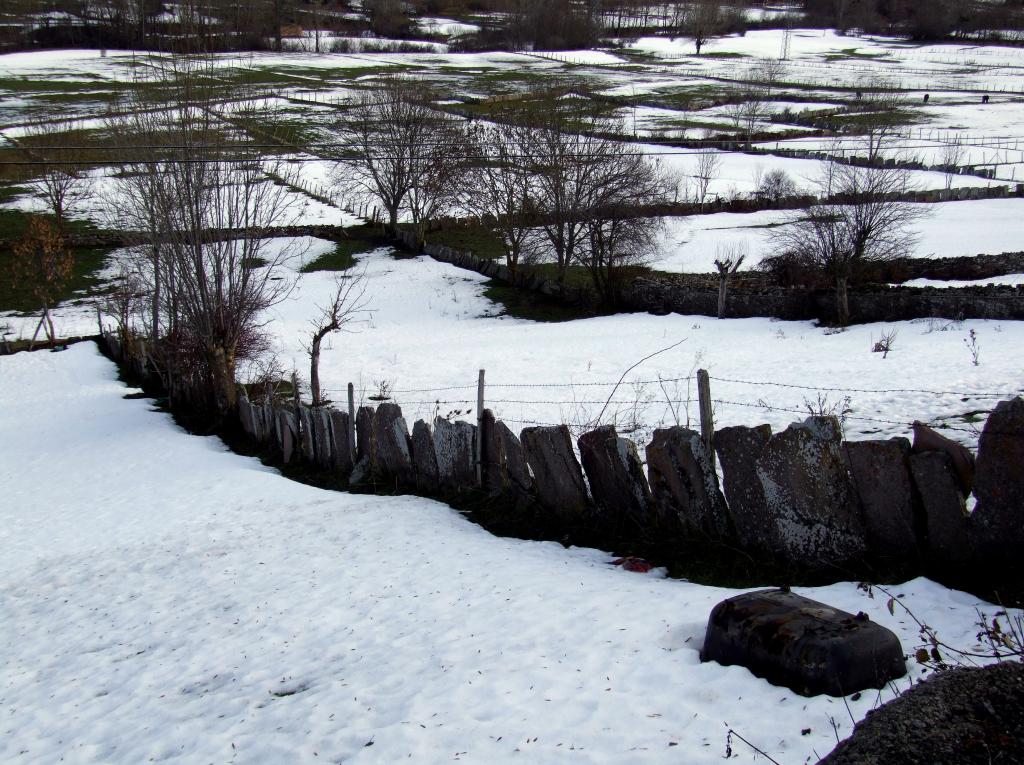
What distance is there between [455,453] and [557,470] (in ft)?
7.61

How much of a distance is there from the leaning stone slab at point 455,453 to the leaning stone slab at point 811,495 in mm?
4583

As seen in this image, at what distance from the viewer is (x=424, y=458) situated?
12.1 meters

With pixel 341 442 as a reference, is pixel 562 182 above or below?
above

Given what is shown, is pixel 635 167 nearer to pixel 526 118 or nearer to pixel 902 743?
pixel 526 118

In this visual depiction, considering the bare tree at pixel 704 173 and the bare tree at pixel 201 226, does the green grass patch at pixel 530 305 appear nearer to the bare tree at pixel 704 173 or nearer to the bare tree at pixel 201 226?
the bare tree at pixel 201 226

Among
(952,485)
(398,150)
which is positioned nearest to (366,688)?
(952,485)

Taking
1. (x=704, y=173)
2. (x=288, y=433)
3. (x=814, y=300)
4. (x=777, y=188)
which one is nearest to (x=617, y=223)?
(x=814, y=300)

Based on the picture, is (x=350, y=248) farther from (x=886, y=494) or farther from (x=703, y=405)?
(x=886, y=494)

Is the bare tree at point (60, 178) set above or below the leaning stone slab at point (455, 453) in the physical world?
above

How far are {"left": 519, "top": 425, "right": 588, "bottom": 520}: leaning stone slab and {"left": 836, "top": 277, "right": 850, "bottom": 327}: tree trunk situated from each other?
49.9 ft

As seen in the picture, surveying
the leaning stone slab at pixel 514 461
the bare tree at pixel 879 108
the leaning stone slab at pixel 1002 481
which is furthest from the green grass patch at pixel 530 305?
the bare tree at pixel 879 108

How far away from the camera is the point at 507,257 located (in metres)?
36.4

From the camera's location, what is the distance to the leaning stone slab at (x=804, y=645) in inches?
197

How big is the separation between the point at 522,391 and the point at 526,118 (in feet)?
82.5
